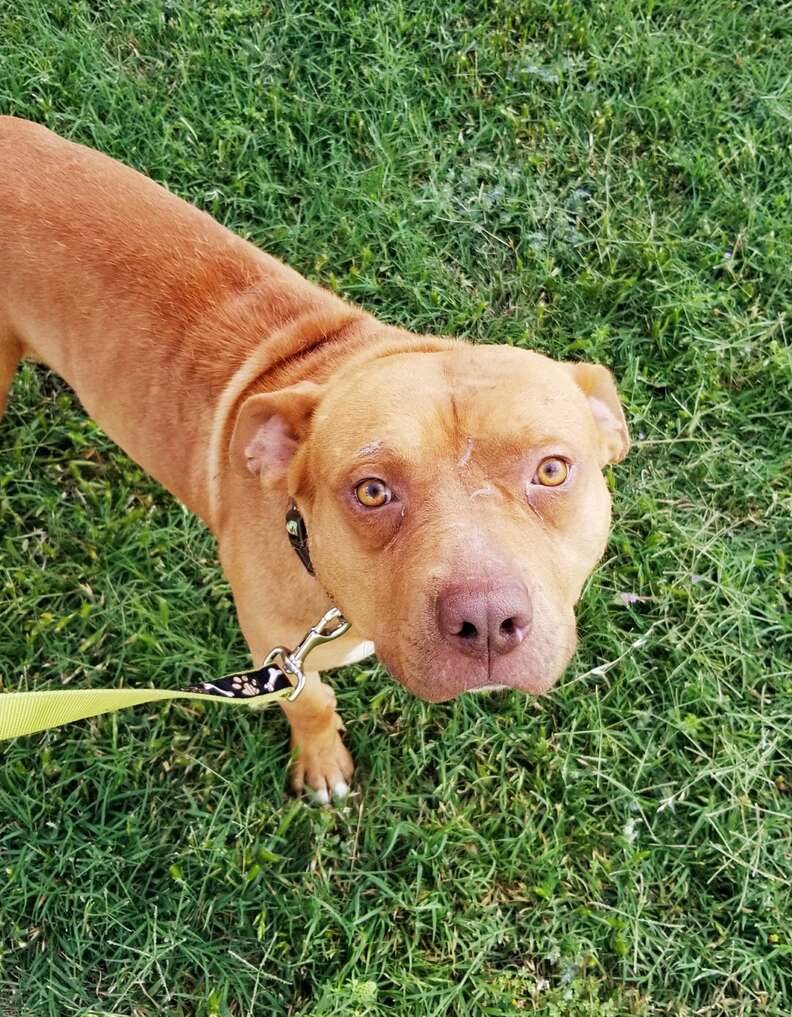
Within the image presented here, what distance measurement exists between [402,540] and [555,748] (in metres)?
2.03

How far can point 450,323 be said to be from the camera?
483cm

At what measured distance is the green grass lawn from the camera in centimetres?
373

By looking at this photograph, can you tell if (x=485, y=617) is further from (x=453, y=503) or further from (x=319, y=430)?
(x=319, y=430)

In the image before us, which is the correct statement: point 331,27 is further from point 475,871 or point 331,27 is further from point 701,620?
point 475,871

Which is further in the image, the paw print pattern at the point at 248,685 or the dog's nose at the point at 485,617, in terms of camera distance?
the paw print pattern at the point at 248,685

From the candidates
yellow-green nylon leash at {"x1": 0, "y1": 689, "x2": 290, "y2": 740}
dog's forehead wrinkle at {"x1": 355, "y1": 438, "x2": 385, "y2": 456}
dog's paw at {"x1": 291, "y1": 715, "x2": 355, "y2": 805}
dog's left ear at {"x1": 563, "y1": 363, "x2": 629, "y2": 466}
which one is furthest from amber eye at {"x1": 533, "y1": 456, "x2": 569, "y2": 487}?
dog's paw at {"x1": 291, "y1": 715, "x2": 355, "y2": 805}

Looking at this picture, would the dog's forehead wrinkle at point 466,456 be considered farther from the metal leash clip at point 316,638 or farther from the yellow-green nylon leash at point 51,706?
the yellow-green nylon leash at point 51,706

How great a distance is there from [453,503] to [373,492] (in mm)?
256

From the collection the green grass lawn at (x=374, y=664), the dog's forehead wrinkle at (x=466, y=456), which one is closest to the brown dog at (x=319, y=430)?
the dog's forehead wrinkle at (x=466, y=456)

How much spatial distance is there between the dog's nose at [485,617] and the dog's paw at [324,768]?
178 centimetres

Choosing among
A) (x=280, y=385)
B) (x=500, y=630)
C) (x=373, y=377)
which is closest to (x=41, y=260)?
(x=280, y=385)

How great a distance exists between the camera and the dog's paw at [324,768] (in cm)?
386

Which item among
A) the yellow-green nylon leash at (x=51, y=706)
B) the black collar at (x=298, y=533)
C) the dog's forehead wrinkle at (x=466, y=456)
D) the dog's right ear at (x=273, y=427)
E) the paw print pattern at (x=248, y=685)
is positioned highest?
the dog's forehead wrinkle at (x=466, y=456)

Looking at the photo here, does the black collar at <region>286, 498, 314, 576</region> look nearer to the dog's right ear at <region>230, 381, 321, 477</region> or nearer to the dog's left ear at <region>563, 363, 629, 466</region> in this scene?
the dog's right ear at <region>230, 381, 321, 477</region>
